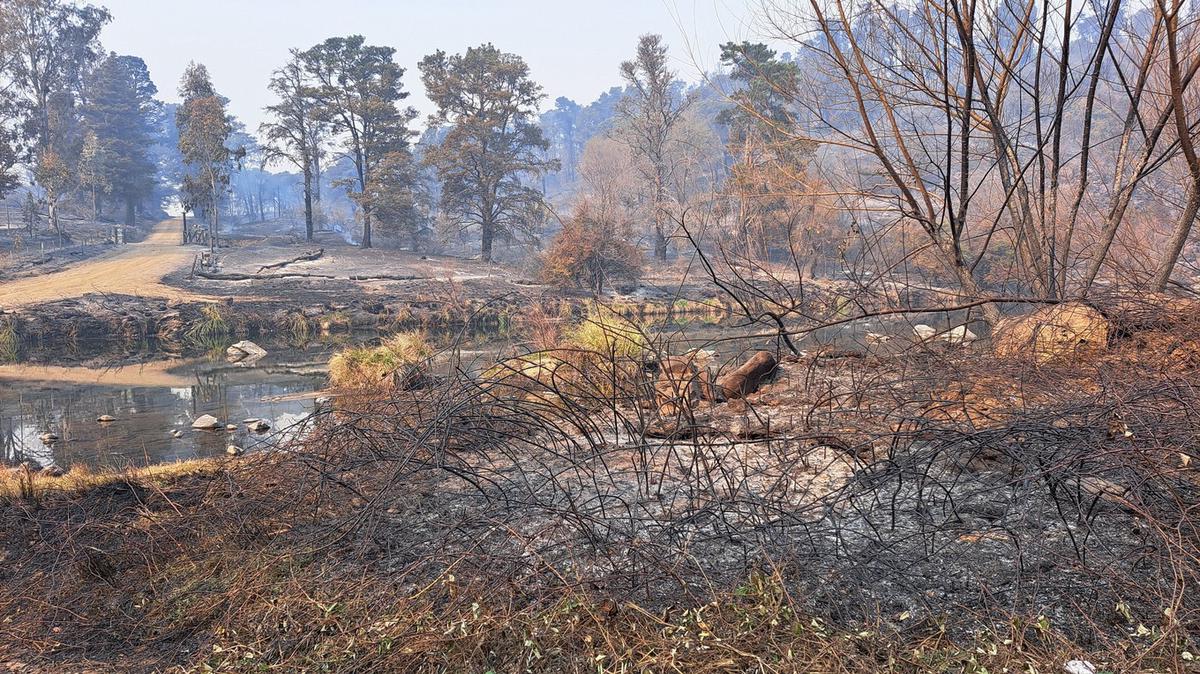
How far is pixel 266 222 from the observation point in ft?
196

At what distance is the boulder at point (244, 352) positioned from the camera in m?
15.6

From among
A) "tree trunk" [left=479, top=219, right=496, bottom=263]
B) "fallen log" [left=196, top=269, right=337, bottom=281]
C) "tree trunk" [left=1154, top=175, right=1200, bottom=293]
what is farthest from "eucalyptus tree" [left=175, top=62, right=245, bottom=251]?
"tree trunk" [left=1154, top=175, right=1200, bottom=293]

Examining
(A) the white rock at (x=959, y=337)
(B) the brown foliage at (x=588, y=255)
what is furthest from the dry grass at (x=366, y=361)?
(B) the brown foliage at (x=588, y=255)

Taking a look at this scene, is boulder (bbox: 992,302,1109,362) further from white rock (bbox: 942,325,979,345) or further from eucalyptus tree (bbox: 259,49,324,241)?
eucalyptus tree (bbox: 259,49,324,241)

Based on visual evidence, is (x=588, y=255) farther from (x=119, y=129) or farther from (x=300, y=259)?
(x=119, y=129)

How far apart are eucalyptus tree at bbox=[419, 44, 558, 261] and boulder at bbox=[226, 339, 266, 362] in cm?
1820

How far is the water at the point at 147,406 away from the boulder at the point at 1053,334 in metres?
5.48

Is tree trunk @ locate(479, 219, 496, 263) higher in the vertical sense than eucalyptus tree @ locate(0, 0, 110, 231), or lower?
lower

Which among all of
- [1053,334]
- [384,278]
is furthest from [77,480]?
[384,278]

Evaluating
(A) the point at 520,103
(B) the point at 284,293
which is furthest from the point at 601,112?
(B) the point at 284,293

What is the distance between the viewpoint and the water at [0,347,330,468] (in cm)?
789

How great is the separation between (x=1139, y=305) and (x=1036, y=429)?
2517 mm

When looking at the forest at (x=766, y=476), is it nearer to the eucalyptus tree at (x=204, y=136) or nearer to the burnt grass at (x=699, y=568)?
the burnt grass at (x=699, y=568)

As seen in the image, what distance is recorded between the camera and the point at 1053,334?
5125 mm
